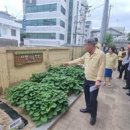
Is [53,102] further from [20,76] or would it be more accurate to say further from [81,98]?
[20,76]

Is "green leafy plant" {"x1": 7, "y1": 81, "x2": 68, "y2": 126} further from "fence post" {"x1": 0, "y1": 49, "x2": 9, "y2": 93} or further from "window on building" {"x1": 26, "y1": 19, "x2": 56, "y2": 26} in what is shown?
"window on building" {"x1": 26, "y1": 19, "x2": 56, "y2": 26}

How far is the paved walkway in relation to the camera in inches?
133

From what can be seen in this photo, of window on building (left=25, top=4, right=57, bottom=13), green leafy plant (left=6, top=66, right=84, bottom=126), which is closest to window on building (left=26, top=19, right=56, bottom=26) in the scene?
window on building (left=25, top=4, right=57, bottom=13)

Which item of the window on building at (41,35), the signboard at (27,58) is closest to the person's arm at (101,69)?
the signboard at (27,58)

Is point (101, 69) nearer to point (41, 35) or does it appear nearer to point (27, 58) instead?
point (27, 58)

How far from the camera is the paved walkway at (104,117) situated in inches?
133

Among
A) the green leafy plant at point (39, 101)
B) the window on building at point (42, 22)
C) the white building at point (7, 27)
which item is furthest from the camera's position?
the window on building at point (42, 22)

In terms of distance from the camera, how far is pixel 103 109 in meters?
4.27

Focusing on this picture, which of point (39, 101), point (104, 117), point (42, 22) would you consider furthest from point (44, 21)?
point (104, 117)

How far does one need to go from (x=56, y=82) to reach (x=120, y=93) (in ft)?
8.19

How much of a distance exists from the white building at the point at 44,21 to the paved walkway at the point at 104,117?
3193 centimetres

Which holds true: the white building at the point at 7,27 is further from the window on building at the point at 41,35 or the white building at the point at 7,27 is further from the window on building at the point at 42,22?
the window on building at the point at 42,22

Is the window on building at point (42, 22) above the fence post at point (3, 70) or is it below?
above

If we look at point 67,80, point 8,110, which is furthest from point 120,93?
point 8,110
